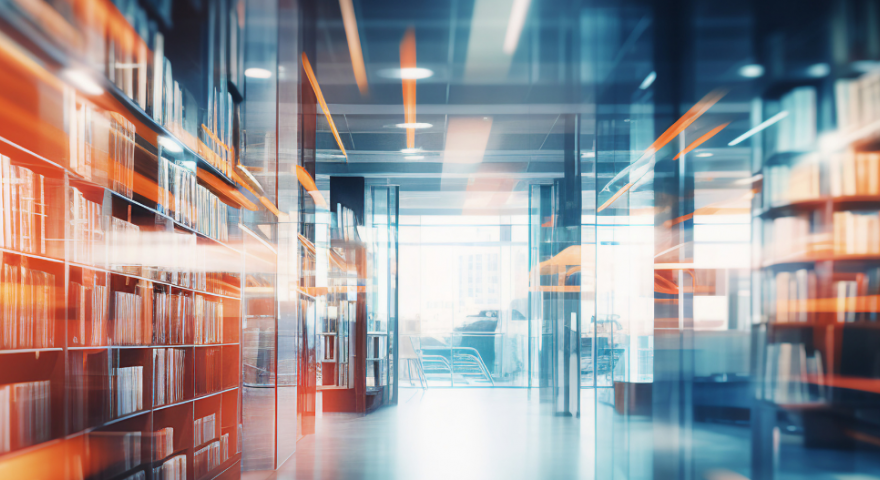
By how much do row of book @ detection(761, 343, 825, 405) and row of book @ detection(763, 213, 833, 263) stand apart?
1.62ft

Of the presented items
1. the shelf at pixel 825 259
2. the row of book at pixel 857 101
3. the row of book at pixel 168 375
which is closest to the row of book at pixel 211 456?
the row of book at pixel 168 375

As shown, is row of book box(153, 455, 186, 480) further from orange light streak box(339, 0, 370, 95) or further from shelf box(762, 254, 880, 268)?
shelf box(762, 254, 880, 268)

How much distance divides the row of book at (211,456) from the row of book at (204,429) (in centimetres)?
4

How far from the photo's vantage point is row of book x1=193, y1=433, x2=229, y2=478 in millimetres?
3369

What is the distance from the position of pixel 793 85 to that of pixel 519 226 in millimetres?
2841

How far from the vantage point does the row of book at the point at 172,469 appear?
9.55 ft

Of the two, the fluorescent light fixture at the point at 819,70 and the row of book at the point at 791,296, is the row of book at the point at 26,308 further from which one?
the fluorescent light fixture at the point at 819,70

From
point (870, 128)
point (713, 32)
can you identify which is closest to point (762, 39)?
point (713, 32)

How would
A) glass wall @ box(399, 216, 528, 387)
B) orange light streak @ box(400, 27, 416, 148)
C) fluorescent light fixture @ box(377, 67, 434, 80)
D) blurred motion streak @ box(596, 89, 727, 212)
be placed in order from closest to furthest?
blurred motion streak @ box(596, 89, 727, 212)
orange light streak @ box(400, 27, 416, 148)
fluorescent light fixture @ box(377, 67, 434, 80)
glass wall @ box(399, 216, 528, 387)

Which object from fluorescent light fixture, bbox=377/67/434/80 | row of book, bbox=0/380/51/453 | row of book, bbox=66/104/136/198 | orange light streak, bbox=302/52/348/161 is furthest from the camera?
fluorescent light fixture, bbox=377/67/434/80

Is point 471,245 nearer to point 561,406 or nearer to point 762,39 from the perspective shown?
point 561,406

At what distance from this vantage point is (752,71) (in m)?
3.61

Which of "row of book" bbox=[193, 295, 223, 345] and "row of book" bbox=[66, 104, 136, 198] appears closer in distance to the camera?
"row of book" bbox=[66, 104, 136, 198]

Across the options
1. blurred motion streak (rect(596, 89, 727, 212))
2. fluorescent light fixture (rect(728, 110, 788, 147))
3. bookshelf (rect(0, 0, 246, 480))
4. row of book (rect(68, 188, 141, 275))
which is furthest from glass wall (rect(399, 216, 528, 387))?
row of book (rect(68, 188, 141, 275))
